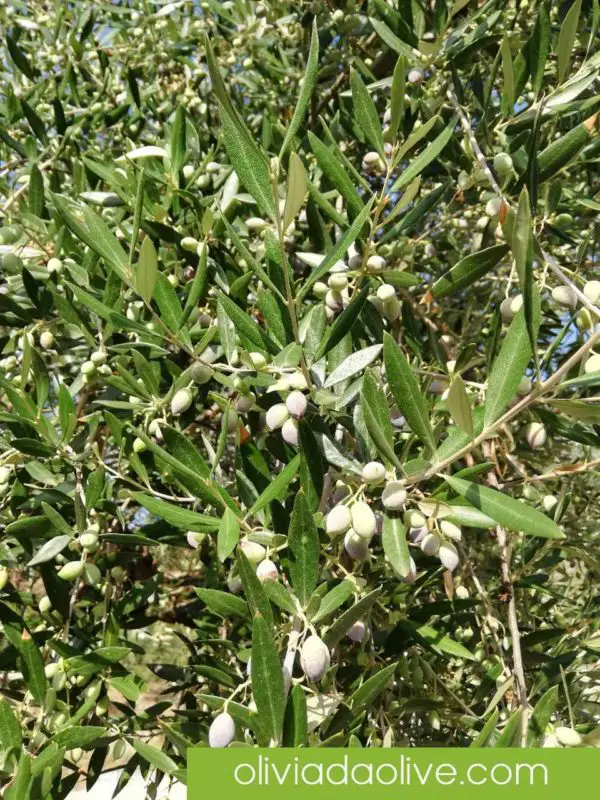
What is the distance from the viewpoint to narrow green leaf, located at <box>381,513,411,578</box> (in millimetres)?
875

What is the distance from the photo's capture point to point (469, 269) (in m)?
1.15

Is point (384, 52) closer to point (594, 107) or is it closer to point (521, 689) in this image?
point (594, 107)

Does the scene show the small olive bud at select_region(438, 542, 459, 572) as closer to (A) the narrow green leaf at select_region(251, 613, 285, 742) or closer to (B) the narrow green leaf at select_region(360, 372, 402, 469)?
(B) the narrow green leaf at select_region(360, 372, 402, 469)

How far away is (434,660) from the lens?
1.66m

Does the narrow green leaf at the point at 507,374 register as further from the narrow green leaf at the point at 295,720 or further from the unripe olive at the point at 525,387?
the narrow green leaf at the point at 295,720

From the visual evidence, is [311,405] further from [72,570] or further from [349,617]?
[72,570]

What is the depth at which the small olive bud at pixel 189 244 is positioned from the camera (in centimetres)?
146

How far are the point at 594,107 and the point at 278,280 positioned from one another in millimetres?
926

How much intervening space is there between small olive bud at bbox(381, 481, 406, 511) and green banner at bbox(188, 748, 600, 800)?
13.6 inches

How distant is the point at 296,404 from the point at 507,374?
0.30 m

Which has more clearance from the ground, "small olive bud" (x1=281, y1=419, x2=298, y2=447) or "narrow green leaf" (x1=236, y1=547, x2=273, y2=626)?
"small olive bud" (x1=281, y1=419, x2=298, y2=447)

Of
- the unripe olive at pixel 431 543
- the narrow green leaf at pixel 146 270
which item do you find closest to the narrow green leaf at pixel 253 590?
the unripe olive at pixel 431 543

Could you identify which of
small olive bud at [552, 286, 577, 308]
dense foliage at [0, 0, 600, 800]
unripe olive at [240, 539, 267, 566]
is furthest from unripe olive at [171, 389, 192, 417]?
small olive bud at [552, 286, 577, 308]

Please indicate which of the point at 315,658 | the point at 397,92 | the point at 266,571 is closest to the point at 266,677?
the point at 315,658
